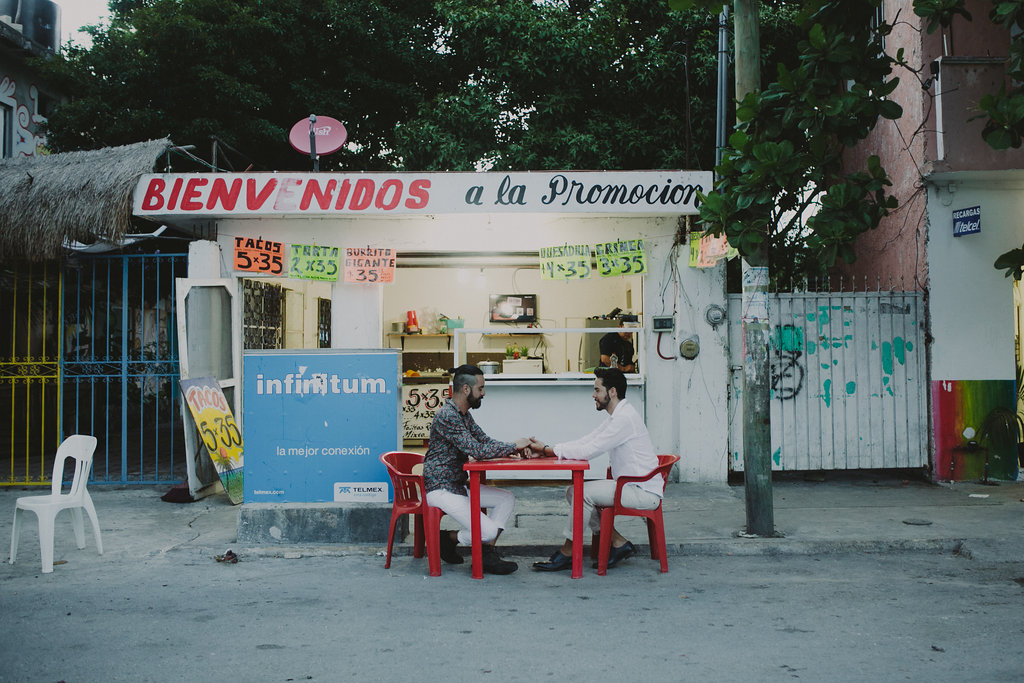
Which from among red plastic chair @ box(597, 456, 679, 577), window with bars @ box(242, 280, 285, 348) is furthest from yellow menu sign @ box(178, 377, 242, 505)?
red plastic chair @ box(597, 456, 679, 577)

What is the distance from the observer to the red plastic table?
566 cm

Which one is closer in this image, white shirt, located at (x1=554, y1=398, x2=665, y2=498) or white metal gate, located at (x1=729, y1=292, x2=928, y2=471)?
white shirt, located at (x1=554, y1=398, x2=665, y2=498)

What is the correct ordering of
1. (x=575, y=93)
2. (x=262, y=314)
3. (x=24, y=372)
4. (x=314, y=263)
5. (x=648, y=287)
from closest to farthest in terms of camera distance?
1. (x=314, y=263)
2. (x=648, y=287)
3. (x=262, y=314)
4. (x=24, y=372)
5. (x=575, y=93)

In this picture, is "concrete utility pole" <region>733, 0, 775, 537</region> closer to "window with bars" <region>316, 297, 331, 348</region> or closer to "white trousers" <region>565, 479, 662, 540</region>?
"white trousers" <region>565, 479, 662, 540</region>

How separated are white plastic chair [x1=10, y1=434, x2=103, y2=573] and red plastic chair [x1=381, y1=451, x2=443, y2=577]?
7.79 ft

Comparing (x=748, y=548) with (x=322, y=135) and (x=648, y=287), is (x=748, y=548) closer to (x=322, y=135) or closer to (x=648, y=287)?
(x=648, y=287)

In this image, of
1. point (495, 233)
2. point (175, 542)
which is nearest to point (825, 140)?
point (495, 233)

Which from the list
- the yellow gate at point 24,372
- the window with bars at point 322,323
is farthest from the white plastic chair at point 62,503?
the window with bars at point 322,323

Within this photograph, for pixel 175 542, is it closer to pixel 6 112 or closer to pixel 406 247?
pixel 406 247

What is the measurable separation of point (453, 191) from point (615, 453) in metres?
4.22

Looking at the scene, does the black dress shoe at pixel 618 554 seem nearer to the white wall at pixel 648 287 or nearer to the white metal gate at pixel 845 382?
the white wall at pixel 648 287

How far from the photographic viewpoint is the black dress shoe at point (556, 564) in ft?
19.5

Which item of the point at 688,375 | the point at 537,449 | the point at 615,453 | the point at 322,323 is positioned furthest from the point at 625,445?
the point at 322,323

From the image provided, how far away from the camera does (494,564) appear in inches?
228
